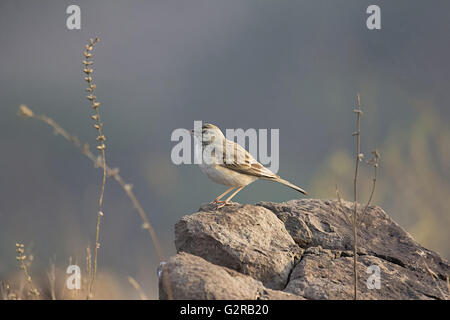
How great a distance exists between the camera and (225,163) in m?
6.08

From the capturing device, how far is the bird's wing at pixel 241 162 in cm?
610

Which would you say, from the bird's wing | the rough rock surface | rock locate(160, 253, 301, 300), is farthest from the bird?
rock locate(160, 253, 301, 300)

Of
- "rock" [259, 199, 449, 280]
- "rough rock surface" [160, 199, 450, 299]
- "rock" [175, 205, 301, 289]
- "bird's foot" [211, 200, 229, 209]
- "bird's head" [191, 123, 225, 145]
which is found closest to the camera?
"rough rock surface" [160, 199, 450, 299]

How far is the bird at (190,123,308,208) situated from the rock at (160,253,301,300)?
1613 millimetres

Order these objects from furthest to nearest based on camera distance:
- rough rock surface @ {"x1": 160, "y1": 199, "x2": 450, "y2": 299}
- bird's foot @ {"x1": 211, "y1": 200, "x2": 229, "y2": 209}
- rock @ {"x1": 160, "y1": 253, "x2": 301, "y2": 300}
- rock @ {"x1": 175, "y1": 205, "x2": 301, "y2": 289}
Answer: bird's foot @ {"x1": 211, "y1": 200, "x2": 229, "y2": 209}, rock @ {"x1": 175, "y1": 205, "x2": 301, "y2": 289}, rough rock surface @ {"x1": 160, "y1": 199, "x2": 450, "y2": 299}, rock @ {"x1": 160, "y1": 253, "x2": 301, "y2": 300}

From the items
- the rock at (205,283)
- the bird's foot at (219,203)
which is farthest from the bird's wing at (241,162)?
the rock at (205,283)

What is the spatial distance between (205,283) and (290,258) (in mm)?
1485

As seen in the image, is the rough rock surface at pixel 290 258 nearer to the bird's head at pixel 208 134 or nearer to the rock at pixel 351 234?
the rock at pixel 351 234

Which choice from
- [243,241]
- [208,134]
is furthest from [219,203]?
[243,241]

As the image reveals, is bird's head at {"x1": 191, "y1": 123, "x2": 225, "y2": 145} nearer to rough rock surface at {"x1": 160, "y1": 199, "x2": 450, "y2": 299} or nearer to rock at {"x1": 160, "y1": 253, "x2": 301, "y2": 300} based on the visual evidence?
rough rock surface at {"x1": 160, "y1": 199, "x2": 450, "y2": 299}

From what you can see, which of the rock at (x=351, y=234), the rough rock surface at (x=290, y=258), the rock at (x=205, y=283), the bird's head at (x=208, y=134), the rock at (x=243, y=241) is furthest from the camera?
the bird's head at (x=208, y=134)

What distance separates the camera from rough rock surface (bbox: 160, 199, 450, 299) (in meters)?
4.33
